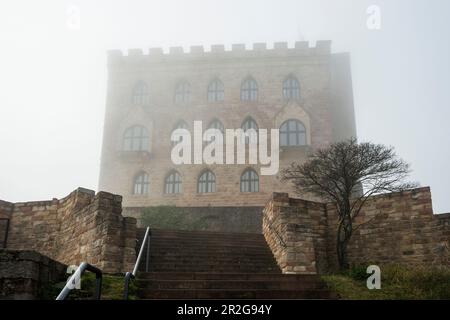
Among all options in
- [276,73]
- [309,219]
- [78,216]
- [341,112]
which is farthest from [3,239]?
[341,112]

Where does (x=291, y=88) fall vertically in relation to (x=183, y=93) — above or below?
above

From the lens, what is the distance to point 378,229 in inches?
652

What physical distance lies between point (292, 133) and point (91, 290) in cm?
2501

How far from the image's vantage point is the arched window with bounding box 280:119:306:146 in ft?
105

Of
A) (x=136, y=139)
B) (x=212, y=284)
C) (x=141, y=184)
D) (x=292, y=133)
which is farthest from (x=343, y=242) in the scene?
(x=136, y=139)

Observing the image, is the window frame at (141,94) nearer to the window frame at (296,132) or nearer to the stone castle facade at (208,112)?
the stone castle facade at (208,112)

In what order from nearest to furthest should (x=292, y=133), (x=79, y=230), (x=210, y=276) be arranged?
(x=210, y=276), (x=79, y=230), (x=292, y=133)

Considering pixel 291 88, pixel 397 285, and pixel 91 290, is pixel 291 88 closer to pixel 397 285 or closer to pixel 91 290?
pixel 397 285

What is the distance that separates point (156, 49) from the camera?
35.2m

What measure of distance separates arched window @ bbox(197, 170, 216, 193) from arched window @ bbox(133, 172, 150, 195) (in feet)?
11.5

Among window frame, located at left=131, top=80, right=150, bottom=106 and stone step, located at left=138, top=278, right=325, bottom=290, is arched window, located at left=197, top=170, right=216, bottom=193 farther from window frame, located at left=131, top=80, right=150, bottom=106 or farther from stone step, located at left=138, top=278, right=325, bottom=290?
stone step, located at left=138, top=278, right=325, bottom=290

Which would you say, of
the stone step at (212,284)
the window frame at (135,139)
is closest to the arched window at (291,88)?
the window frame at (135,139)

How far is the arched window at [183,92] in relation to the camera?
34.2 meters
